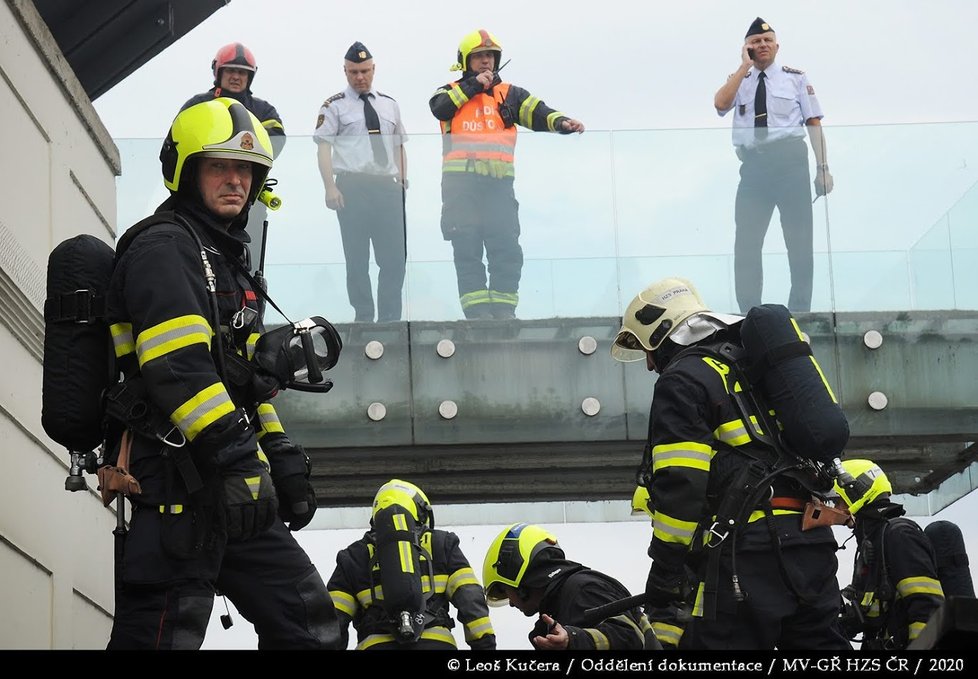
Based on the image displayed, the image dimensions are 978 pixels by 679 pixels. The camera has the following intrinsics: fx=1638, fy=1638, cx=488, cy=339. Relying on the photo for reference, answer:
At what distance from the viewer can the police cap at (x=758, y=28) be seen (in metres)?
11.5

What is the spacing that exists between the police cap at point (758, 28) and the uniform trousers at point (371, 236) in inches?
108

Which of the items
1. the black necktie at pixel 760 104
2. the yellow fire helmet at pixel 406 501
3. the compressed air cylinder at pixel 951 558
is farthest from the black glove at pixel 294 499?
the black necktie at pixel 760 104

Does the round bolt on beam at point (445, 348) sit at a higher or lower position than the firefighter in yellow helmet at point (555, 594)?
higher

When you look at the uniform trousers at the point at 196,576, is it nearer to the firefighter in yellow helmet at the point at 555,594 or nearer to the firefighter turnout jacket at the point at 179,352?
the firefighter turnout jacket at the point at 179,352

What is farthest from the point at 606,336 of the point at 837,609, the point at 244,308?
the point at 244,308

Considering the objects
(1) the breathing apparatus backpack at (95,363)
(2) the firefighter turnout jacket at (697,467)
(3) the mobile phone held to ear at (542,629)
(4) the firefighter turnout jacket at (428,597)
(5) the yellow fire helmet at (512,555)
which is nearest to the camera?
(1) the breathing apparatus backpack at (95,363)

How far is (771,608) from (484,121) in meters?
5.91

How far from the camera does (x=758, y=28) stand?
1157 cm

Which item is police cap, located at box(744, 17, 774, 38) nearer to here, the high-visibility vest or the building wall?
the high-visibility vest

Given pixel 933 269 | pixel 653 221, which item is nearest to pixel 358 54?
pixel 653 221

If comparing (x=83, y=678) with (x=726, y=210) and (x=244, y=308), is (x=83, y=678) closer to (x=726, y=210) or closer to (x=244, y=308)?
(x=244, y=308)

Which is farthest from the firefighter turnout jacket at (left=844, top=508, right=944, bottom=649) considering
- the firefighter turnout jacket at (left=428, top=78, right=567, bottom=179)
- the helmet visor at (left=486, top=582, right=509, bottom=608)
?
the firefighter turnout jacket at (left=428, top=78, right=567, bottom=179)

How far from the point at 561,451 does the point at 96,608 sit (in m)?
4.52

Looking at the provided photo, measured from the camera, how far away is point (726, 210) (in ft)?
39.8
